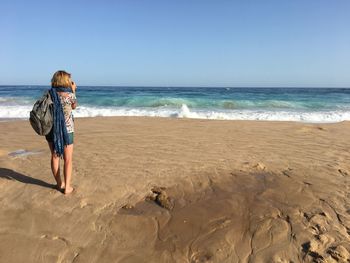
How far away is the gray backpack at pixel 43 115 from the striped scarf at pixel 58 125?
46mm

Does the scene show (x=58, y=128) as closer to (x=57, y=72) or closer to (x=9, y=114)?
(x=57, y=72)

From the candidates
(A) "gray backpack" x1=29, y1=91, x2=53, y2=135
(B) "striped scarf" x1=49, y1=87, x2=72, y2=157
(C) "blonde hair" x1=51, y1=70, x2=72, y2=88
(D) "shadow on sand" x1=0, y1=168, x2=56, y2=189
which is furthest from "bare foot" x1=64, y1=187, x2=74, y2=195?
(C) "blonde hair" x1=51, y1=70, x2=72, y2=88

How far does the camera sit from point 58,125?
395 centimetres

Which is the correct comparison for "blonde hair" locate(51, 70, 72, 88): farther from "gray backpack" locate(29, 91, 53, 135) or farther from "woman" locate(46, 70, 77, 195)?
"gray backpack" locate(29, 91, 53, 135)

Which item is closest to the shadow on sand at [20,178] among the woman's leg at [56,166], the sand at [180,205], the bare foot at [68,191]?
the sand at [180,205]

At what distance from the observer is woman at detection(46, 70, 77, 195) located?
3943 millimetres

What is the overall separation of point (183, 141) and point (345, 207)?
151 inches

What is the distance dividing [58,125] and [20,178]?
1.30 m

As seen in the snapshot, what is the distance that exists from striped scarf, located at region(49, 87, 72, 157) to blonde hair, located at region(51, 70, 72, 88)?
0.16 ft

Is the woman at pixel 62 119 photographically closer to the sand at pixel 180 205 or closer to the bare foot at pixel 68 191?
the bare foot at pixel 68 191

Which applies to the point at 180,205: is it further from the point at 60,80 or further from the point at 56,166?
the point at 60,80

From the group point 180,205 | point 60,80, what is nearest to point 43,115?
point 60,80

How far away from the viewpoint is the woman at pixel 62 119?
3.94 metres

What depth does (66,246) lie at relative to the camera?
3059 millimetres
